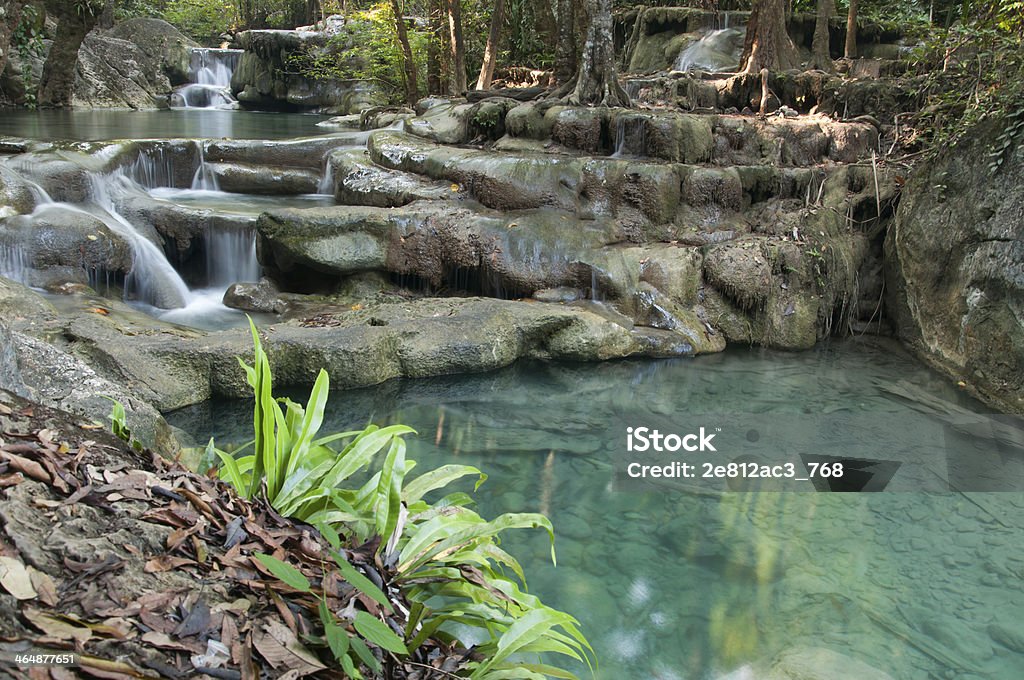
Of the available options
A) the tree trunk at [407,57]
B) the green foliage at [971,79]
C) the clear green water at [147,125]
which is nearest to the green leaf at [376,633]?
the green foliage at [971,79]

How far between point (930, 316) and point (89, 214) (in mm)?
7968

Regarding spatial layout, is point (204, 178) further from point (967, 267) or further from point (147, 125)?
point (967, 267)

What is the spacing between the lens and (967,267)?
21.6 ft

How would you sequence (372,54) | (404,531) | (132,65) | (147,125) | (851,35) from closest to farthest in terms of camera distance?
(404,531)
(851,35)
(147,125)
(372,54)
(132,65)

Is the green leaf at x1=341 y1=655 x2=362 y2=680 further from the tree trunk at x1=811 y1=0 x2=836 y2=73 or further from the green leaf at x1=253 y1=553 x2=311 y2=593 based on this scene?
the tree trunk at x1=811 y1=0 x2=836 y2=73

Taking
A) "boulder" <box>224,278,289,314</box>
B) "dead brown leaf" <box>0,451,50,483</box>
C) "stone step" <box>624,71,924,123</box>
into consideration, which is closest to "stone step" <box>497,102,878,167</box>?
"stone step" <box>624,71,924,123</box>

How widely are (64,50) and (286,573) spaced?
17.5m

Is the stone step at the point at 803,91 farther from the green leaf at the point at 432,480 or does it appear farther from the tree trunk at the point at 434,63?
the green leaf at the point at 432,480

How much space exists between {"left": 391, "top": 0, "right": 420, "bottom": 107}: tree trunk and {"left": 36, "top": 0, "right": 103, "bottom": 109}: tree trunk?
5634mm

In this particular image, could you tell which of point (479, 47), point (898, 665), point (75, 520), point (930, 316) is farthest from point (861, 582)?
point (479, 47)

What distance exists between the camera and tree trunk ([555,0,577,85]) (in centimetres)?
1109

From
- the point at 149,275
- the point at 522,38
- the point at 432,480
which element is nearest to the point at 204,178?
the point at 149,275

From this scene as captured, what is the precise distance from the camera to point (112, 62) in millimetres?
19938

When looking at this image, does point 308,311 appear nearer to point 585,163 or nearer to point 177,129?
point 585,163
